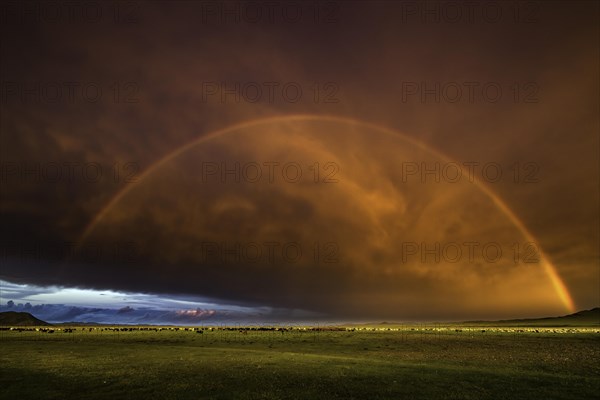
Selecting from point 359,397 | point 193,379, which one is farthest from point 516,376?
point 193,379

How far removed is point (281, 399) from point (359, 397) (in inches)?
227

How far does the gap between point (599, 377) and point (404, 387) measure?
823 inches

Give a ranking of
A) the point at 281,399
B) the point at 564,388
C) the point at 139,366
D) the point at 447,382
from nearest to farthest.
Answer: the point at 281,399, the point at 564,388, the point at 447,382, the point at 139,366

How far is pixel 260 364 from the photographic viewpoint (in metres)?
46.5

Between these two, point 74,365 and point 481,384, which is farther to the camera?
point 74,365

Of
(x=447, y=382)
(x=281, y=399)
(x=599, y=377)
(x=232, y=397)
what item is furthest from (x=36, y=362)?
(x=599, y=377)

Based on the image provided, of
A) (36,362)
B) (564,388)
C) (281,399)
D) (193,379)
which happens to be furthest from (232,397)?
(36,362)

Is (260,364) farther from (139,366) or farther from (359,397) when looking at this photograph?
(359,397)

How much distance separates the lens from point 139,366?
44.8m

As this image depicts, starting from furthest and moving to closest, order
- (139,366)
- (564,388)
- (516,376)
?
1. (139,366)
2. (516,376)
3. (564,388)

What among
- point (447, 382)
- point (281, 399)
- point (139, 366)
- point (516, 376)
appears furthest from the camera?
point (139, 366)

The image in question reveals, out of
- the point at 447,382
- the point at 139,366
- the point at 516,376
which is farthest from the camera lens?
the point at 139,366

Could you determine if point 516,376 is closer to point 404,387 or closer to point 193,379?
point 404,387

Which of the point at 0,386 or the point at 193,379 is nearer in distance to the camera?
the point at 0,386
